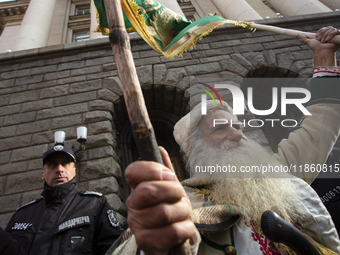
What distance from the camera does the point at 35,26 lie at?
275 inches

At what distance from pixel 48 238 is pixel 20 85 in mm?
4592

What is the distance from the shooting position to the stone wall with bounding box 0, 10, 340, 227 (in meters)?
3.66

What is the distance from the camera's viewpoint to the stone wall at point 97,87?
3.66m

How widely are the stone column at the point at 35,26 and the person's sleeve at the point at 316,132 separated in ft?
24.1

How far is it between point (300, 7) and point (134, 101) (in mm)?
9139

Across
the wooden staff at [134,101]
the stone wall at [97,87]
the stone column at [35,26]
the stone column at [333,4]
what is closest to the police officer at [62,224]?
the stone wall at [97,87]

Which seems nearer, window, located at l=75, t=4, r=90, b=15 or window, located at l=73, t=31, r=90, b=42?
window, located at l=73, t=31, r=90, b=42

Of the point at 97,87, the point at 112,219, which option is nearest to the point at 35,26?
the point at 97,87

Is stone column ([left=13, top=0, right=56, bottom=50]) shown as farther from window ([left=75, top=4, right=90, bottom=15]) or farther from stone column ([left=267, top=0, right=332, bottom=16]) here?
stone column ([left=267, top=0, right=332, bottom=16])

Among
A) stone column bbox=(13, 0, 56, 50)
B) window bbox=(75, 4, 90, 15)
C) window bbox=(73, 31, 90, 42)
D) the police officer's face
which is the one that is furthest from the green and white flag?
window bbox=(75, 4, 90, 15)

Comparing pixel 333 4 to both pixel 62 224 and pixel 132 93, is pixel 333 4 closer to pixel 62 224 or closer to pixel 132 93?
pixel 132 93

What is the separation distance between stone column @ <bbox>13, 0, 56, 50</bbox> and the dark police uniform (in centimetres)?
595

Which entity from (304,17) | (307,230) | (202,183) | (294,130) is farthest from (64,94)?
(304,17)

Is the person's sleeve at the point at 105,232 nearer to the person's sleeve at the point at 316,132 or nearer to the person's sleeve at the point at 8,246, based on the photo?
the person's sleeve at the point at 8,246
